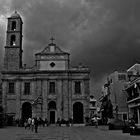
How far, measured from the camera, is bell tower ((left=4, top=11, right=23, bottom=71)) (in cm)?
5094

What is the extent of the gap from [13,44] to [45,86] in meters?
11.7

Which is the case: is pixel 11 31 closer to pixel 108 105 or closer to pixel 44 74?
pixel 44 74

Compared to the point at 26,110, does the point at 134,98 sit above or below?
above

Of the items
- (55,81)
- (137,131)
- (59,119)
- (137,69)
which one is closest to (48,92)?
(55,81)

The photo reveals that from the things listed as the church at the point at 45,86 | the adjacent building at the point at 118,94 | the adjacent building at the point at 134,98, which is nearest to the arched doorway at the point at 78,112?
the church at the point at 45,86

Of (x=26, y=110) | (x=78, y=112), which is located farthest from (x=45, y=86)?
(x=78, y=112)

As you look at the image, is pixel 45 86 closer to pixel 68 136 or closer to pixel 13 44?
pixel 13 44

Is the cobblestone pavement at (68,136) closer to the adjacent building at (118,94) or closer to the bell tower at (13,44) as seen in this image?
the adjacent building at (118,94)

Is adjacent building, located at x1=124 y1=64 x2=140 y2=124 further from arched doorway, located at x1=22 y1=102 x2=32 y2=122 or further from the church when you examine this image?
arched doorway, located at x1=22 y1=102 x2=32 y2=122

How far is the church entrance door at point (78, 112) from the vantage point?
49.2 m

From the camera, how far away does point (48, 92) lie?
1959 inches

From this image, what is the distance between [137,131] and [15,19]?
40.8 m

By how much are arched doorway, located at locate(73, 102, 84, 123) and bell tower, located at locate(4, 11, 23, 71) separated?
47.4ft

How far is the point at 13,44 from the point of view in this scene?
52.4 m
